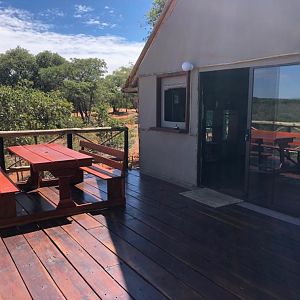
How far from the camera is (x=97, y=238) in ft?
11.0

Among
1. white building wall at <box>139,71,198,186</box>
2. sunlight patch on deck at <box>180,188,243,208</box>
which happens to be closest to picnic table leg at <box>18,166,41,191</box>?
white building wall at <box>139,71,198,186</box>

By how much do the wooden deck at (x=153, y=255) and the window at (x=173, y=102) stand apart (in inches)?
74.1

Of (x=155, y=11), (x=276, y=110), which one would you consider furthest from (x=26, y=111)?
(x=276, y=110)

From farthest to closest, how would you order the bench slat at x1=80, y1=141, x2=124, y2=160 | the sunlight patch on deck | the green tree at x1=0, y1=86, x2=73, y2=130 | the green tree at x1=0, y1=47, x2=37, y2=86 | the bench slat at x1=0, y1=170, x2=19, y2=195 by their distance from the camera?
the green tree at x1=0, y1=47, x2=37, y2=86 < the green tree at x1=0, y1=86, x2=73, y2=130 < the sunlight patch on deck < the bench slat at x1=80, y1=141, x2=124, y2=160 < the bench slat at x1=0, y1=170, x2=19, y2=195

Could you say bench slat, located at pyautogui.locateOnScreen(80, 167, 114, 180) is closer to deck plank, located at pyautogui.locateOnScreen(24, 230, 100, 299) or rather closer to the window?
deck plank, located at pyautogui.locateOnScreen(24, 230, 100, 299)

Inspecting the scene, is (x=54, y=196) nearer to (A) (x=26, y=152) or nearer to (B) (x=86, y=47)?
(A) (x=26, y=152)

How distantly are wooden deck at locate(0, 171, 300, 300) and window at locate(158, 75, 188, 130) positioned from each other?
1.88m

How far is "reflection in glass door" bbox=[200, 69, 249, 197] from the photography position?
5.33 meters

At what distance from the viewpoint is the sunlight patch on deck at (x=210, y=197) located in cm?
451

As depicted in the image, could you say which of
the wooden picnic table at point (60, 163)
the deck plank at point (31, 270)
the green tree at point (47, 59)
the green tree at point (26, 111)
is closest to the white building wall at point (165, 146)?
the wooden picnic table at point (60, 163)

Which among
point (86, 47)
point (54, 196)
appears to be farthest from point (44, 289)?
point (86, 47)

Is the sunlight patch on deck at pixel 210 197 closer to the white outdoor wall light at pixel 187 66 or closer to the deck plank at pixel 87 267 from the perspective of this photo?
the white outdoor wall light at pixel 187 66

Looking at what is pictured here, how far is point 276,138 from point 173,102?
2.29 metres

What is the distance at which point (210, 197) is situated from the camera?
4781 mm
